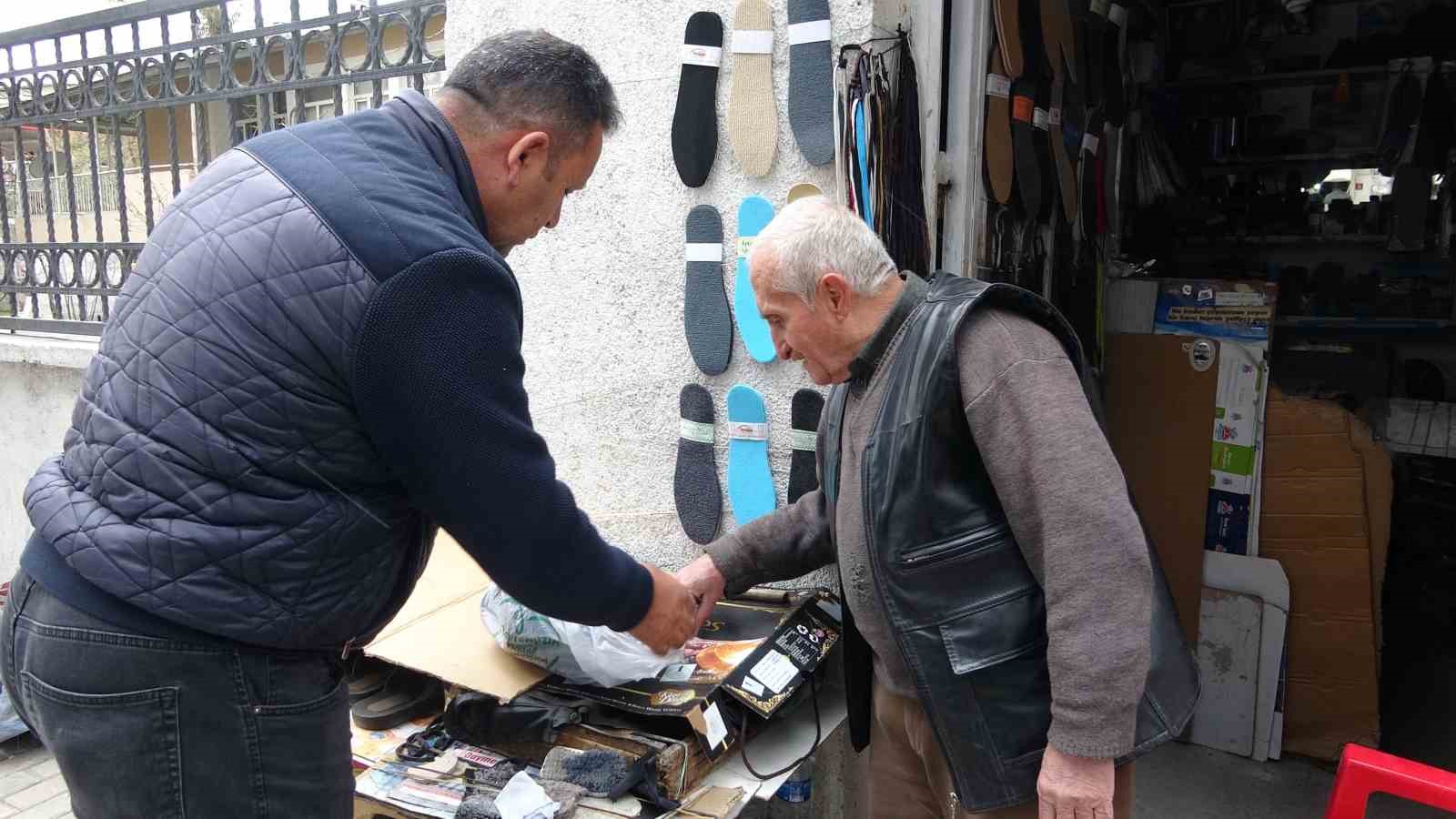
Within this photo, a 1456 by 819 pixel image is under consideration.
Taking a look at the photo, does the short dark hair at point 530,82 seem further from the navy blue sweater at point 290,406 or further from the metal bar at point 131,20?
the metal bar at point 131,20

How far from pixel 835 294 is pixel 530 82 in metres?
0.60

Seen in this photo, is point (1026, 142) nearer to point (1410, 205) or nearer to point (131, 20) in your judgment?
point (1410, 205)

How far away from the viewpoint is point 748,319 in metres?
2.41

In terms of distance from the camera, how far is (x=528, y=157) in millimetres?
1499

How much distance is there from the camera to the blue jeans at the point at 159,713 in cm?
128

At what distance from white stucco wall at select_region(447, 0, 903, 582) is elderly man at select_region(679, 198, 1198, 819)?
677 millimetres

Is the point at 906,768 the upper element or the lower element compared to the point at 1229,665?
upper

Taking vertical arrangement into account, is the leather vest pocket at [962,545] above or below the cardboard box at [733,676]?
above

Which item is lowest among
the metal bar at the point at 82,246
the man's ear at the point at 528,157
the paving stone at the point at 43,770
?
the paving stone at the point at 43,770

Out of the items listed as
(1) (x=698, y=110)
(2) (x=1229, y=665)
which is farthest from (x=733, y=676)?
(2) (x=1229, y=665)

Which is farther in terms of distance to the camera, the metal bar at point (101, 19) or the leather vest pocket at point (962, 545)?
the metal bar at point (101, 19)

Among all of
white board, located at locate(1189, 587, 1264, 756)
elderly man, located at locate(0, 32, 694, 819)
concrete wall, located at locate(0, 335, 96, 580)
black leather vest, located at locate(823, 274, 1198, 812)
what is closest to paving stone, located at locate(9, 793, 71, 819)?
concrete wall, located at locate(0, 335, 96, 580)

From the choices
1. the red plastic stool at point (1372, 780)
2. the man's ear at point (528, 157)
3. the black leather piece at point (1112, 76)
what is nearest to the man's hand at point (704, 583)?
the man's ear at point (528, 157)

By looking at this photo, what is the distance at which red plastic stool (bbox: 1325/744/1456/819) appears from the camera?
5.82ft
